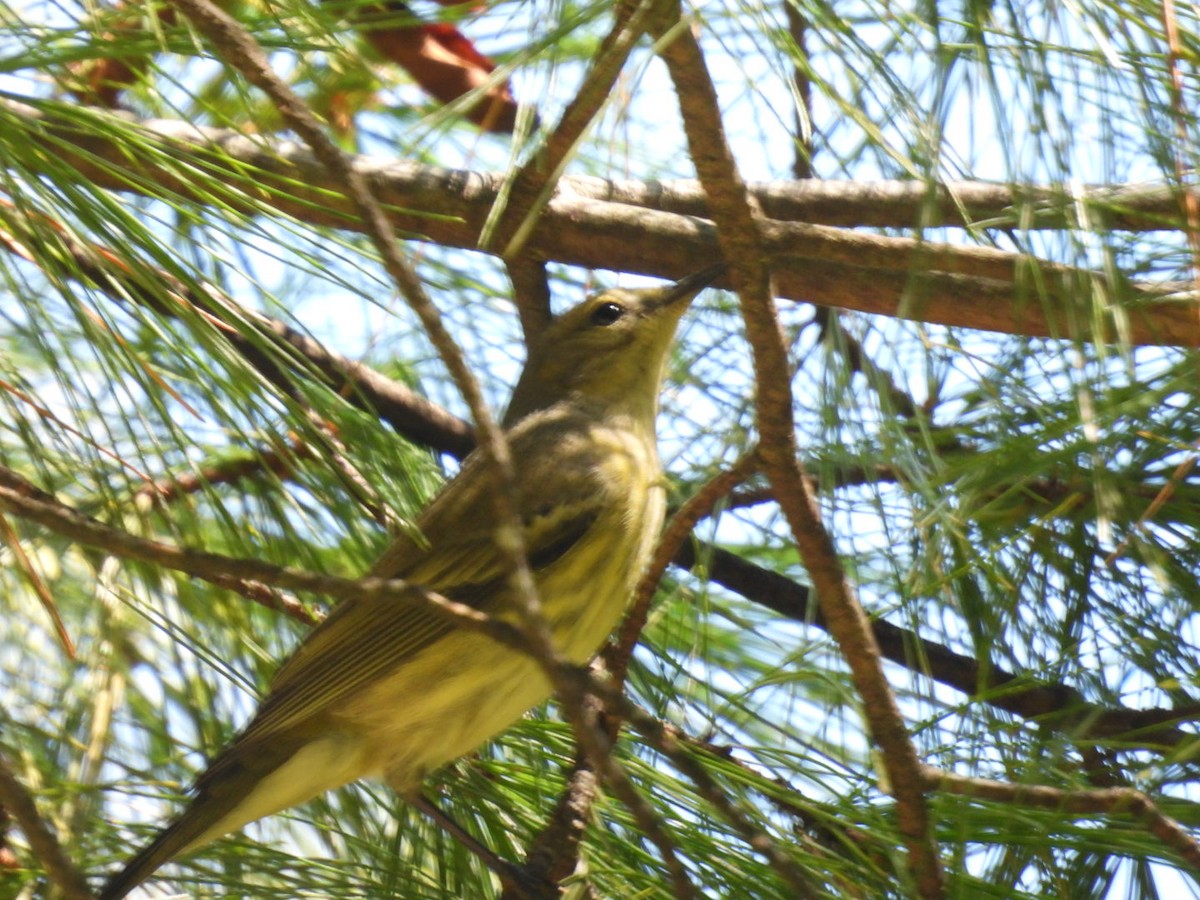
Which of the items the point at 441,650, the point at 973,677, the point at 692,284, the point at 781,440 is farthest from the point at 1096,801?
the point at 692,284

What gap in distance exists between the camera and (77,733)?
3.44m

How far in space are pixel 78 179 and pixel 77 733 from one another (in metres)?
1.74

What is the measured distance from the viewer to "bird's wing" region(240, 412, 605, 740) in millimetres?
3104

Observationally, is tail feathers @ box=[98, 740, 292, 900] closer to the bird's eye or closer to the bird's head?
the bird's head

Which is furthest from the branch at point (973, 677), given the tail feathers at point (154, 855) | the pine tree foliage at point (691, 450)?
the tail feathers at point (154, 855)

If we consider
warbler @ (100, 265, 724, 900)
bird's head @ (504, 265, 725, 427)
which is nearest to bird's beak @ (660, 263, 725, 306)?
warbler @ (100, 265, 724, 900)

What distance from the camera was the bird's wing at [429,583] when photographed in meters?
3.10

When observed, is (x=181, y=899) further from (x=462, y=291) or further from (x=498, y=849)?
(x=462, y=291)

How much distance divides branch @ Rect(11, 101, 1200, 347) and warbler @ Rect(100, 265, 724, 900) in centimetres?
24

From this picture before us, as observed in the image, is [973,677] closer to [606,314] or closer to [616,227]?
[616,227]

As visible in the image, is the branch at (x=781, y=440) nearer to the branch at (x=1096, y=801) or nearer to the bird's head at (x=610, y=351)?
the branch at (x=1096, y=801)

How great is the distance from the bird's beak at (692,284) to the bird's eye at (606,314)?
0.23 m

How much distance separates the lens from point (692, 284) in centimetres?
339

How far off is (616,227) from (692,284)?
11.9 inches
